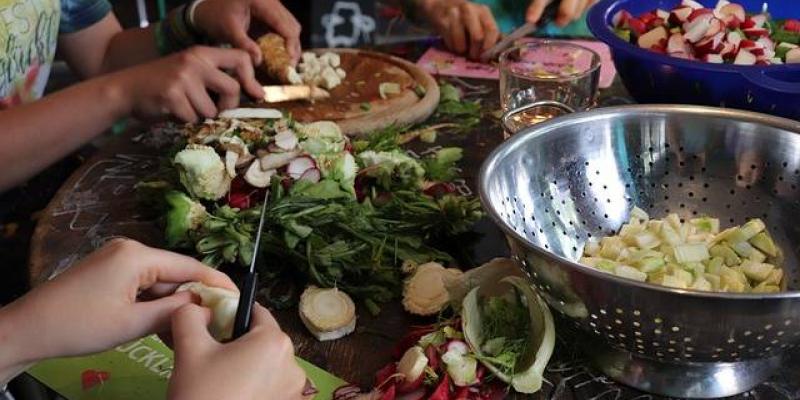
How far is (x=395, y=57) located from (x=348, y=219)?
2.53ft

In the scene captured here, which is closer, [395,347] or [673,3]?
[395,347]

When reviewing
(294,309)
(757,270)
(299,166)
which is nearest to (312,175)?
(299,166)

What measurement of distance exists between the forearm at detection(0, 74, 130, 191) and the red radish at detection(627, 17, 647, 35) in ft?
3.08

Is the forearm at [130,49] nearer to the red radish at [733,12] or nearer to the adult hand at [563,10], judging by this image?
the adult hand at [563,10]

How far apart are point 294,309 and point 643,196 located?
505 mm

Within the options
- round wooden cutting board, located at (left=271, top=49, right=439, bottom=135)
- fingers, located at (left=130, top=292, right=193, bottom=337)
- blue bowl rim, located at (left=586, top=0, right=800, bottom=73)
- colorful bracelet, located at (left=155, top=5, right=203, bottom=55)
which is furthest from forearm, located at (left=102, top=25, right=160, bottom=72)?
fingers, located at (left=130, top=292, right=193, bottom=337)

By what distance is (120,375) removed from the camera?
3.08 ft

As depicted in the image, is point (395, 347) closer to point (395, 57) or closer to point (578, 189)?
point (578, 189)

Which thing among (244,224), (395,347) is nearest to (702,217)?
(395,347)

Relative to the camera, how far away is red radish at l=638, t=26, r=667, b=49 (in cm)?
151

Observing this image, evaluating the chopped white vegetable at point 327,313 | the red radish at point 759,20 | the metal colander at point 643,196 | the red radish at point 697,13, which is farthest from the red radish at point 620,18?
the chopped white vegetable at point 327,313

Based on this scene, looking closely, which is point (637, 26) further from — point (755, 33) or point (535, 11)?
point (535, 11)

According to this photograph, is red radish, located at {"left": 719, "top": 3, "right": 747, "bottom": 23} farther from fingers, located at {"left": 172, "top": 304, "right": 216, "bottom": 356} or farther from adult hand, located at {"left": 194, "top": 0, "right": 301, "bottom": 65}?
fingers, located at {"left": 172, "top": 304, "right": 216, "bottom": 356}

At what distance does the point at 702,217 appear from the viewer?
1132mm
